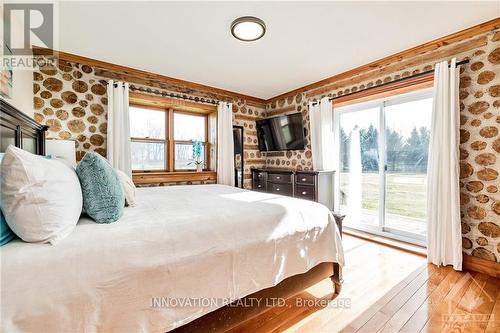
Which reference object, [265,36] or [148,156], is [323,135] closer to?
[265,36]

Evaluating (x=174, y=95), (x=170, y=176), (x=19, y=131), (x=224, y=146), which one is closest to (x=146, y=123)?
(x=174, y=95)

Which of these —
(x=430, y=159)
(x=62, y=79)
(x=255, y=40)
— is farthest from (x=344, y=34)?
(x=62, y=79)

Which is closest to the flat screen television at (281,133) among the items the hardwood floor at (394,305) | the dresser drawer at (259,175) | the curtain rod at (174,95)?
the dresser drawer at (259,175)

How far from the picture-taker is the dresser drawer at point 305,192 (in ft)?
11.4

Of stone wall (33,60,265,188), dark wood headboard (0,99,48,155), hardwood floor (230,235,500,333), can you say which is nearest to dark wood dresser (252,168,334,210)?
hardwood floor (230,235,500,333)

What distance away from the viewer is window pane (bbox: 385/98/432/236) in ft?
9.76

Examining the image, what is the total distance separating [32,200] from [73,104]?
257 cm

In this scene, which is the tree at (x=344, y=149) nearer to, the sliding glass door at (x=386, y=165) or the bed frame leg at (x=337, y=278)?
the sliding glass door at (x=386, y=165)

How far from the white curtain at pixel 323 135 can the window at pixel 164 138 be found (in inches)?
79.3

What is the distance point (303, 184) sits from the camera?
11.8ft

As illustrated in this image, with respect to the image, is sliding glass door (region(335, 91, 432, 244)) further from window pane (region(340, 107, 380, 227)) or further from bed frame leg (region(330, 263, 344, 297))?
bed frame leg (region(330, 263, 344, 297))

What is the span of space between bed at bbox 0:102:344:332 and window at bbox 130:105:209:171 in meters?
1.87

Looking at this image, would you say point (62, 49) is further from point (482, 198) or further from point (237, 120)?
point (482, 198)

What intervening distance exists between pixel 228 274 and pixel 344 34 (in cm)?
252
